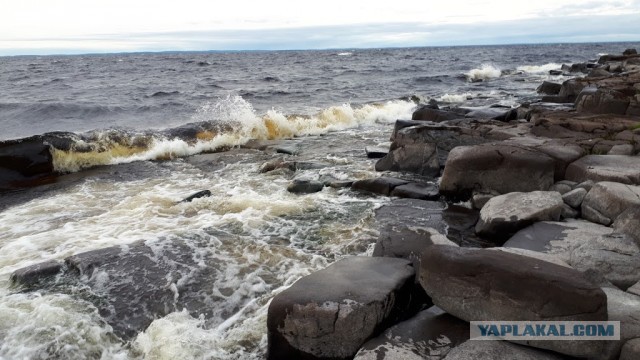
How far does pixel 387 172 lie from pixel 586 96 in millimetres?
6094

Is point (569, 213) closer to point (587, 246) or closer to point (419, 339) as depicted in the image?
point (587, 246)

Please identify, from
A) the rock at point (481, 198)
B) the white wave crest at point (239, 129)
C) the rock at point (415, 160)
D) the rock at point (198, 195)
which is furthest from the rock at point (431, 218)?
the white wave crest at point (239, 129)

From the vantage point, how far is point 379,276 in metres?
4.54

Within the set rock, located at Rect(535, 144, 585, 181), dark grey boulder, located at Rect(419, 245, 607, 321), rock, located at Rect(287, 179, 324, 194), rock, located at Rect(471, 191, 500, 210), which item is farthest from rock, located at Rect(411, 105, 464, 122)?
dark grey boulder, located at Rect(419, 245, 607, 321)

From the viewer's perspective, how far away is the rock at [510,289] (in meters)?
3.45

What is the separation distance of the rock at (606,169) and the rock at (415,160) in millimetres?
2801

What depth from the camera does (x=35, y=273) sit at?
19.0 feet

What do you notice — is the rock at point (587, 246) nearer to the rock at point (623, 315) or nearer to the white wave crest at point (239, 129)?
the rock at point (623, 315)

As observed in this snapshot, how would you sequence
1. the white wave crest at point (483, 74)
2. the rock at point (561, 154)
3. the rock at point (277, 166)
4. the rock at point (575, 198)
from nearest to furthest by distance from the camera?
the rock at point (575, 198)
the rock at point (561, 154)
the rock at point (277, 166)
the white wave crest at point (483, 74)

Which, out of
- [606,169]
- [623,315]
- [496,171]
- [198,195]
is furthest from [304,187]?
[623,315]

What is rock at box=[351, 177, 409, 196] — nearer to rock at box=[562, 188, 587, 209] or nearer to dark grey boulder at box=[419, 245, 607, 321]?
rock at box=[562, 188, 587, 209]

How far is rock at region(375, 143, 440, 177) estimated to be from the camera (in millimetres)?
10086

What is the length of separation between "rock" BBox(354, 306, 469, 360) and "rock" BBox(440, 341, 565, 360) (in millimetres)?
172

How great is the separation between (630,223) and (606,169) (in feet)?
7.63
